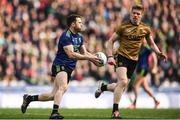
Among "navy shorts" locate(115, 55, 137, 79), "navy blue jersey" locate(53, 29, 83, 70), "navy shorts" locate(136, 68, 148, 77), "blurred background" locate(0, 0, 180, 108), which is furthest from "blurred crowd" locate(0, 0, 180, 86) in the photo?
"navy blue jersey" locate(53, 29, 83, 70)

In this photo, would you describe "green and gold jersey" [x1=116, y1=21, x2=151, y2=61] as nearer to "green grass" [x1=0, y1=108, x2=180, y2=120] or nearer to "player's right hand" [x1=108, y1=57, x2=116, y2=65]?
"player's right hand" [x1=108, y1=57, x2=116, y2=65]

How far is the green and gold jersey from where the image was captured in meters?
17.3

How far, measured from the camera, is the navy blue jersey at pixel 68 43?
16.3 meters

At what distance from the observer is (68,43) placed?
1628cm

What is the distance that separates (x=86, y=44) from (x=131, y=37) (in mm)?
13356

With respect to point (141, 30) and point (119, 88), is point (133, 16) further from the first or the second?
point (119, 88)

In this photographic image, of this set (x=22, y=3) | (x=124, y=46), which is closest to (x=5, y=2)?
(x=22, y=3)

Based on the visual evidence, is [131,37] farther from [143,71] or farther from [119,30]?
[143,71]

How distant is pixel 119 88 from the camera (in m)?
17.0

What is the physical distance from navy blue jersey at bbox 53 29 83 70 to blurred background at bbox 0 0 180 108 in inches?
372

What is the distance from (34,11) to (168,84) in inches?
268

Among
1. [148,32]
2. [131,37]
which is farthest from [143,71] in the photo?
[131,37]

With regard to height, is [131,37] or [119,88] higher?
[131,37]

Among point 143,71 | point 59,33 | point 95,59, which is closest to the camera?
point 95,59
